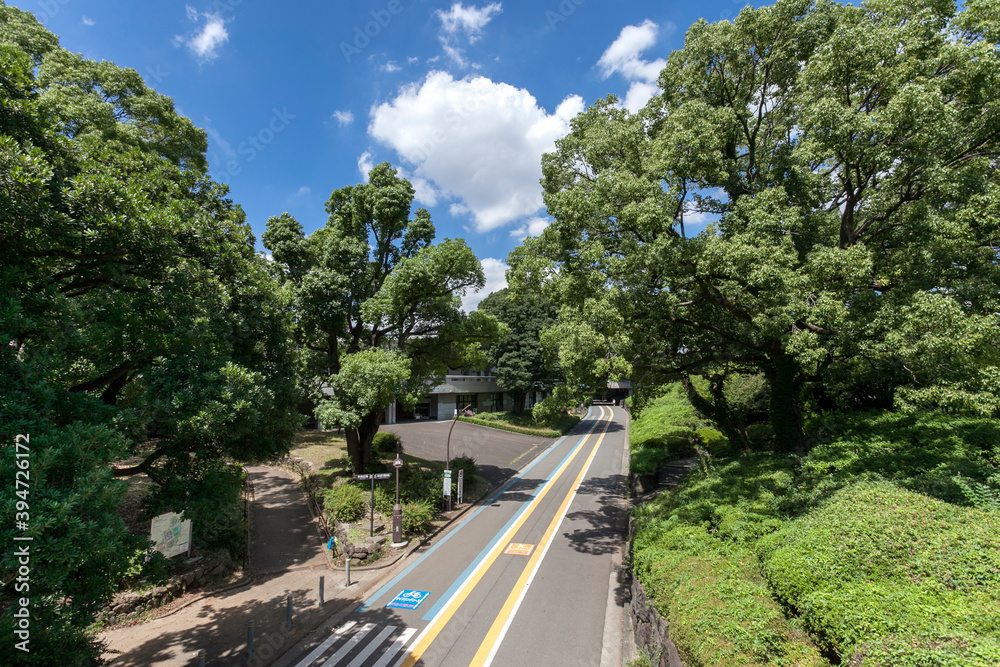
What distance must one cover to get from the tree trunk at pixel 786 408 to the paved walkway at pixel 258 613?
12936mm

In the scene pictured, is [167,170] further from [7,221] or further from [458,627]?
[458,627]

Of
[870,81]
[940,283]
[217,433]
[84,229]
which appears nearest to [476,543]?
[217,433]

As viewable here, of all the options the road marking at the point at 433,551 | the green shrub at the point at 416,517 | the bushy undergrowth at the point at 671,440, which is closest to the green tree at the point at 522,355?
the bushy undergrowth at the point at 671,440

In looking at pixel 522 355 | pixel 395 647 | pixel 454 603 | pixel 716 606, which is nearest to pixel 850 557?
pixel 716 606

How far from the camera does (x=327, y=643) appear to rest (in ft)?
28.0

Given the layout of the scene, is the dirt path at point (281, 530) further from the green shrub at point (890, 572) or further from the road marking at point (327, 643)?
the green shrub at point (890, 572)

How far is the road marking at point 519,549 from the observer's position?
12836 millimetres

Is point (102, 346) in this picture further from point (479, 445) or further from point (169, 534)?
point (479, 445)

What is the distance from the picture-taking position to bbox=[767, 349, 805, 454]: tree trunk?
12.9m

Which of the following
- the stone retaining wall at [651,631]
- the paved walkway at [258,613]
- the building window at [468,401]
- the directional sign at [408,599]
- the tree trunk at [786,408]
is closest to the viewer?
the stone retaining wall at [651,631]

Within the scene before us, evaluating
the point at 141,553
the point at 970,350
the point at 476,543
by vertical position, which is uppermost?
the point at 970,350

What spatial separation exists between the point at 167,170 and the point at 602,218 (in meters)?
10.2

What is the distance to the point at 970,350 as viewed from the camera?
289 inches

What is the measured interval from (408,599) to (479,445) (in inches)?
818
